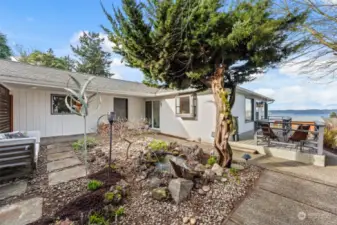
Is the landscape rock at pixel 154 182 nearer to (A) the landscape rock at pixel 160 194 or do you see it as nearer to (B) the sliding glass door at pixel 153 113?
(A) the landscape rock at pixel 160 194

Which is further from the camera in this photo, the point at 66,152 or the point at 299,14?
the point at 66,152

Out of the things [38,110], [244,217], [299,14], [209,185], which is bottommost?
[244,217]

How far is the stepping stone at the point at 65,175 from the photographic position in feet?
13.3

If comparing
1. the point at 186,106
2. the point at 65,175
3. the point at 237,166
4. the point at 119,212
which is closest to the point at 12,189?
the point at 65,175

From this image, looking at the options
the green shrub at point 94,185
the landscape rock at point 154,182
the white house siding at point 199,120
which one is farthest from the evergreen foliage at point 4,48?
the landscape rock at point 154,182

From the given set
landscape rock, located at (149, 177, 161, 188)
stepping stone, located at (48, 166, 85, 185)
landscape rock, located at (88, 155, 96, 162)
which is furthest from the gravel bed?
landscape rock, located at (88, 155, 96, 162)

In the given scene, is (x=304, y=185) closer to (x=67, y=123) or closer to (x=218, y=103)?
(x=218, y=103)

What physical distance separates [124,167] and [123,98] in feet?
25.0

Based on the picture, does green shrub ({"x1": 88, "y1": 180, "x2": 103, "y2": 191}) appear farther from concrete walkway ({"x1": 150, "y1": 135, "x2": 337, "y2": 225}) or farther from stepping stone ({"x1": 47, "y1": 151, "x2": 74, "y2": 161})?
stepping stone ({"x1": 47, "y1": 151, "x2": 74, "y2": 161})

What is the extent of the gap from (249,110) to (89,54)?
979 inches

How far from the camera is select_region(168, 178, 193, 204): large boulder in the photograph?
126 inches

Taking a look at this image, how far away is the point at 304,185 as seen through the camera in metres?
3.66

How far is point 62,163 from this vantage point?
516 cm

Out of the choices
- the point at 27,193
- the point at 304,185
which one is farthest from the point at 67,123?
the point at 304,185
